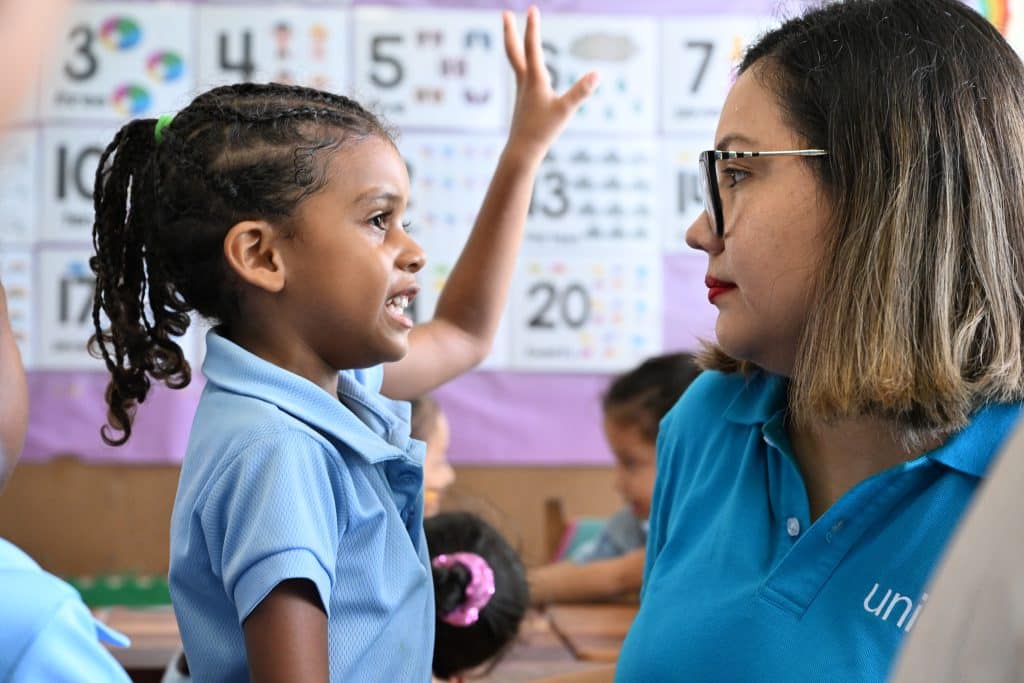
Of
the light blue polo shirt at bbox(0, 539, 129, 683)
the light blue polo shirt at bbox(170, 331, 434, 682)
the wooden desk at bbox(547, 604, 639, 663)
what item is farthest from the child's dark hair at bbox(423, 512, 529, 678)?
the light blue polo shirt at bbox(0, 539, 129, 683)

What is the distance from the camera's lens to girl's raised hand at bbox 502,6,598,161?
1.64m

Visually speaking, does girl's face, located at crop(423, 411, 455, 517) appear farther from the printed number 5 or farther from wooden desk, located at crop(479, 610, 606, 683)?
the printed number 5

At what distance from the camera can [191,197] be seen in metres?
1.41

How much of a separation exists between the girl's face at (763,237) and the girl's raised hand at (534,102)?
287 mm

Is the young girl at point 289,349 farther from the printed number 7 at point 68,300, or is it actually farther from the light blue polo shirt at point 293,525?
the printed number 7 at point 68,300

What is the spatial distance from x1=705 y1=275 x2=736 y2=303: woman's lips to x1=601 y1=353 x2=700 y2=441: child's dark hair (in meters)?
1.80

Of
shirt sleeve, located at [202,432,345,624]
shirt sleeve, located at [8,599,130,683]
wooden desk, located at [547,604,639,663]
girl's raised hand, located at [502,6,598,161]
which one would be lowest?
wooden desk, located at [547,604,639,663]

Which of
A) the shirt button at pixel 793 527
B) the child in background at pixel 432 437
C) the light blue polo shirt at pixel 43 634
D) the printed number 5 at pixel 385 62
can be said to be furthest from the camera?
the printed number 5 at pixel 385 62

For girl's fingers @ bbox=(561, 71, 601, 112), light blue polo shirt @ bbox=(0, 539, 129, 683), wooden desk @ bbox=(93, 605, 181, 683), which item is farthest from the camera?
wooden desk @ bbox=(93, 605, 181, 683)

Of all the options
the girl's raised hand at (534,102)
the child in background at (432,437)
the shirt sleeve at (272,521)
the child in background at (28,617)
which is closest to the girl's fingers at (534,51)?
the girl's raised hand at (534,102)

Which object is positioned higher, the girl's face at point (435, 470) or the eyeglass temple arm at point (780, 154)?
the eyeglass temple arm at point (780, 154)

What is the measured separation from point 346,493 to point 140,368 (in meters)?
0.37

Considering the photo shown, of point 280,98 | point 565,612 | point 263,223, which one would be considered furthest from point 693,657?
point 565,612

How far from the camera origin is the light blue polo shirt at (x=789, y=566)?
→ 4.16 feet
